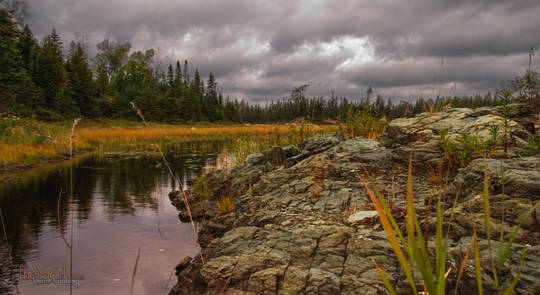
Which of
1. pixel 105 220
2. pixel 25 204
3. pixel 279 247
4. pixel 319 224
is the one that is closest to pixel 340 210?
pixel 319 224

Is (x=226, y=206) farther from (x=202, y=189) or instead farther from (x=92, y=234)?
(x=202, y=189)

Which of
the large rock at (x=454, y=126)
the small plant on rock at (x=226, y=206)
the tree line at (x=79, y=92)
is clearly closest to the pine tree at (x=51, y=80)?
→ the tree line at (x=79, y=92)

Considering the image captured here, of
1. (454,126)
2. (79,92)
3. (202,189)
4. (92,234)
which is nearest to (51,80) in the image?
(79,92)

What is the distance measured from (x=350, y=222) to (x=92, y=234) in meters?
5.99

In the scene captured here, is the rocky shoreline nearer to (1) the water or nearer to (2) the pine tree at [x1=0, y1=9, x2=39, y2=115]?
(1) the water

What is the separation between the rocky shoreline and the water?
850 mm

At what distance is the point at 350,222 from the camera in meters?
4.96

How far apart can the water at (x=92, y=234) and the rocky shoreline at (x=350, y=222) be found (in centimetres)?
85

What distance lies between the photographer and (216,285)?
4246mm

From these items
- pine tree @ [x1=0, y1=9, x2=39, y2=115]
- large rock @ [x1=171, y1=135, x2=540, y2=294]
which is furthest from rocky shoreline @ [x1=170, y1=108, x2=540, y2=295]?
pine tree @ [x1=0, y1=9, x2=39, y2=115]

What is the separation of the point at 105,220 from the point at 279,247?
6.07m

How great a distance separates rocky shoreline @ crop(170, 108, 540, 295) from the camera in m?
3.53

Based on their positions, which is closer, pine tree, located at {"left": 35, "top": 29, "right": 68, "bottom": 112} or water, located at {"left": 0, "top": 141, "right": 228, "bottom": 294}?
water, located at {"left": 0, "top": 141, "right": 228, "bottom": 294}

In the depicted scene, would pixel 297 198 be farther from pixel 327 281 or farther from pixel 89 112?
pixel 89 112
